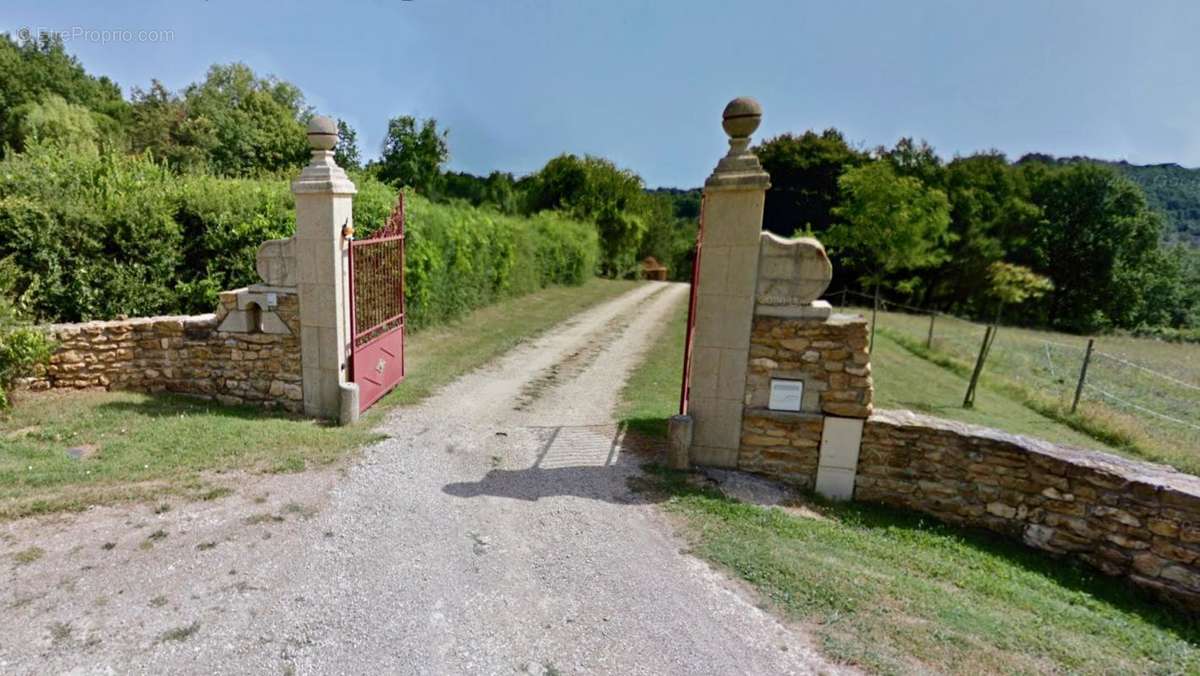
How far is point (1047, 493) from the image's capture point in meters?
5.07

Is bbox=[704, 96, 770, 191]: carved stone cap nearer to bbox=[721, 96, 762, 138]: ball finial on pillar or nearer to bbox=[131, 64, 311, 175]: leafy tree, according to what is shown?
bbox=[721, 96, 762, 138]: ball finial on pillar

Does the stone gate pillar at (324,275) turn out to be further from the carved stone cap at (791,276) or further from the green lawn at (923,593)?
the carved stone cap at (791,276)

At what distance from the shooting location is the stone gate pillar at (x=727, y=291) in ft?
17.3

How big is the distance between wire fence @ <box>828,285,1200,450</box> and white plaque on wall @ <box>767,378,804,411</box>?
733 cm

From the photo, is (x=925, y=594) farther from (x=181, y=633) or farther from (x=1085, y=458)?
(x=181, y=633)

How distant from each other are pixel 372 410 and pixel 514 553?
3.81m

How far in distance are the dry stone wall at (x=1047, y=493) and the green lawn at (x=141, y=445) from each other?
5.59 m

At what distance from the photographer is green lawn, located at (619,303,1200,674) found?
11.1 feet

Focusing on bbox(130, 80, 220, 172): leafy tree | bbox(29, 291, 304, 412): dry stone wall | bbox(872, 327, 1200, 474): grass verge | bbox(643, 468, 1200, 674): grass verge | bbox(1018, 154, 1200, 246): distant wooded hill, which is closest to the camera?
bbox(643, 468, 1200, 674): grass verge

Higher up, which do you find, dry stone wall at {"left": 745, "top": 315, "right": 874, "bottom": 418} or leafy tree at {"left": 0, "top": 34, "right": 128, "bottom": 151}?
leafy tree at {"left": 0, "top": 34, "right": 128, "bottom": 151}

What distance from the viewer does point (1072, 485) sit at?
4.95 m

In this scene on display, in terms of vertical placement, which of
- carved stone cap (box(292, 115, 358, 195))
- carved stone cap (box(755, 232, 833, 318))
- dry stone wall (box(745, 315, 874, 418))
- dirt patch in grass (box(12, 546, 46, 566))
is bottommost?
dirt patch in grass (box(12, 546, 46, 566))

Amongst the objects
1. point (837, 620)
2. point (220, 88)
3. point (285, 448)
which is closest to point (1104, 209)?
point (837, 620)

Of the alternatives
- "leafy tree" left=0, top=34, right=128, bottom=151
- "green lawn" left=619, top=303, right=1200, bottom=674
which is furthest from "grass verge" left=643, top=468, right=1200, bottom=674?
"leafy tree" left=0, top=34, right=128, bottom=151
